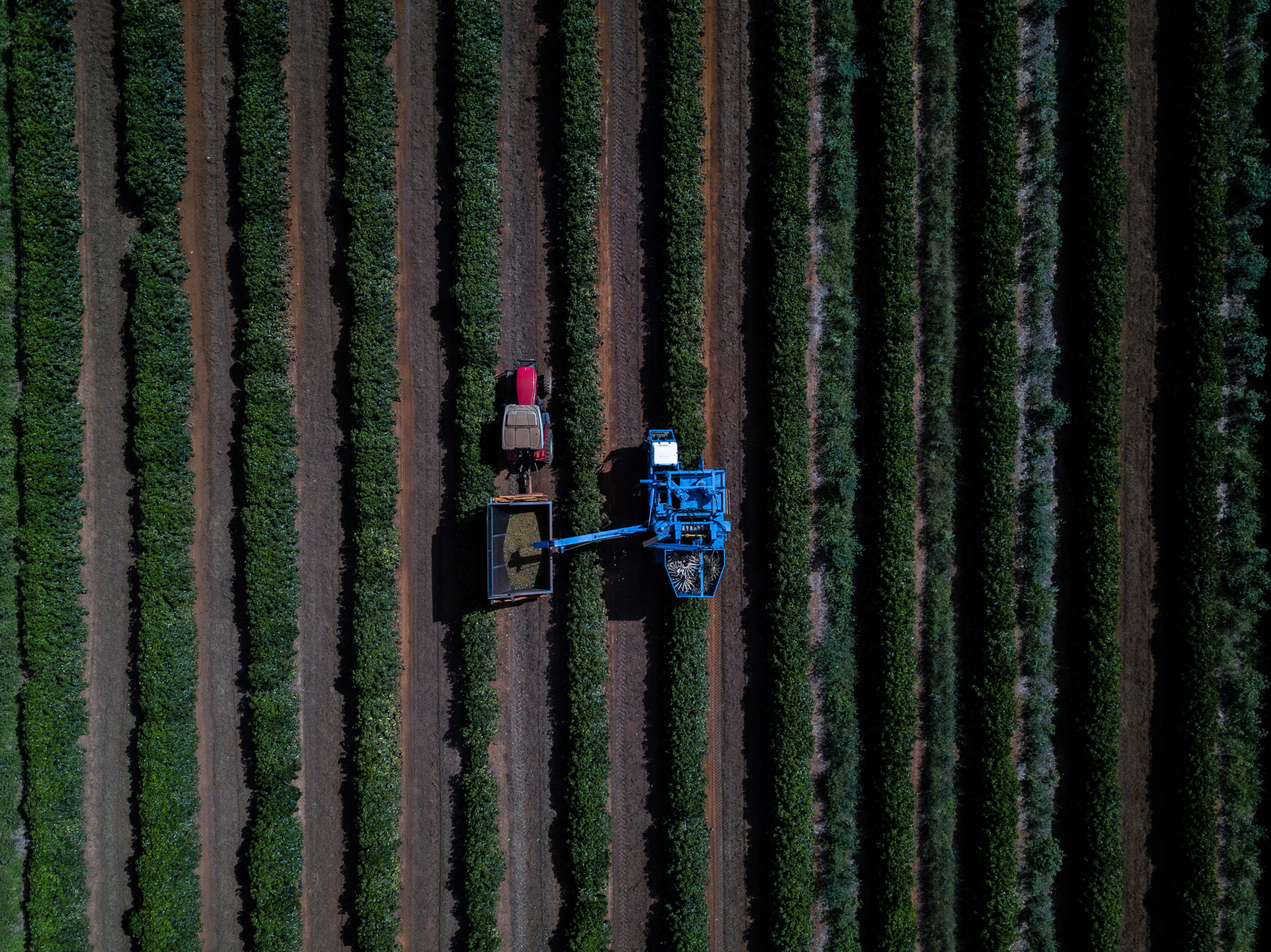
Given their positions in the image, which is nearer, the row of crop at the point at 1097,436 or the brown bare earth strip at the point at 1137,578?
the row of crop at the point at 1097,436

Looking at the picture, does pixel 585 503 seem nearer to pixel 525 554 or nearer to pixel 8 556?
pixel 525 554

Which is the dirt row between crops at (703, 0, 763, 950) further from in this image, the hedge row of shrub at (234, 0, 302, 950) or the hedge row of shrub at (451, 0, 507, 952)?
the hedge row of shrub at (234, 0, 302, 950)

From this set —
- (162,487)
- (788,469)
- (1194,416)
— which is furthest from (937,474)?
(162,487)

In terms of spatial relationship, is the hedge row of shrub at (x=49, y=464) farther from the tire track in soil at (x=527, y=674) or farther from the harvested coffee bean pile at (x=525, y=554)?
the harvested coffee bean pile at (x=525, y=554)

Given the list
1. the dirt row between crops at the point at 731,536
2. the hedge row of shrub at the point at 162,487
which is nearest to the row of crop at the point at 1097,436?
the dirt row between crops at the point at 731,536

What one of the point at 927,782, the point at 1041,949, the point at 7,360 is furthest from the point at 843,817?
the point at 7,360
